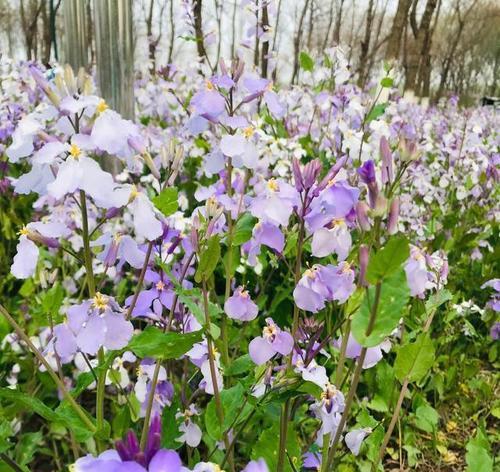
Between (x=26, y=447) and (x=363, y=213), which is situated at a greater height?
A: (x=363, y=213)

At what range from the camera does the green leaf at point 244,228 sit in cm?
136

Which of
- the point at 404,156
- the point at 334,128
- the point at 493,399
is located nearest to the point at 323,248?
the point at 404,156

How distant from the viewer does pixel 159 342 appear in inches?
40.5

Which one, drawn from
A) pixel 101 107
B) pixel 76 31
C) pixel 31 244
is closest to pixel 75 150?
pixel 101 107

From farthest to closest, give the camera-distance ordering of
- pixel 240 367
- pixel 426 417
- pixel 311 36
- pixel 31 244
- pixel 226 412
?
1. pixel 311 36
2. pixel 426 417
3. pixel 240 367
4. pixel 226 412
5. pixel 31 244

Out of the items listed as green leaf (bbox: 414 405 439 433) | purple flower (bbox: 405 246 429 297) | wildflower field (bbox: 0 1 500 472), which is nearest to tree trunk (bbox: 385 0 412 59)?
wildflower field (bbox: 0 1 500 472)

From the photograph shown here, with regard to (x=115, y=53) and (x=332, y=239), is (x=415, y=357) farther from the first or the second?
(x=115, y=53)

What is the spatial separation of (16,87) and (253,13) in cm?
214

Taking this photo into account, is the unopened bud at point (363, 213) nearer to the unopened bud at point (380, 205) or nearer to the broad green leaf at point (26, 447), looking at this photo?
the unopened bud at point (380, 205)

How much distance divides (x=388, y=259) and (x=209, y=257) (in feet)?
1.16

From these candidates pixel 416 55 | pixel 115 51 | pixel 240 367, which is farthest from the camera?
pixel 416 55

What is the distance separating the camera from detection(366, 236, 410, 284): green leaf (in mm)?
833

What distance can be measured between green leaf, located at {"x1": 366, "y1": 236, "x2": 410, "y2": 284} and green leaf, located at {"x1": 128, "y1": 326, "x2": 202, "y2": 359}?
0.34 m

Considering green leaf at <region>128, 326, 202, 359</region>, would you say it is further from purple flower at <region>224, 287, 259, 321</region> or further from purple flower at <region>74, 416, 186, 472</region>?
purple flower at <region>74, 416, 186, 472</region>
